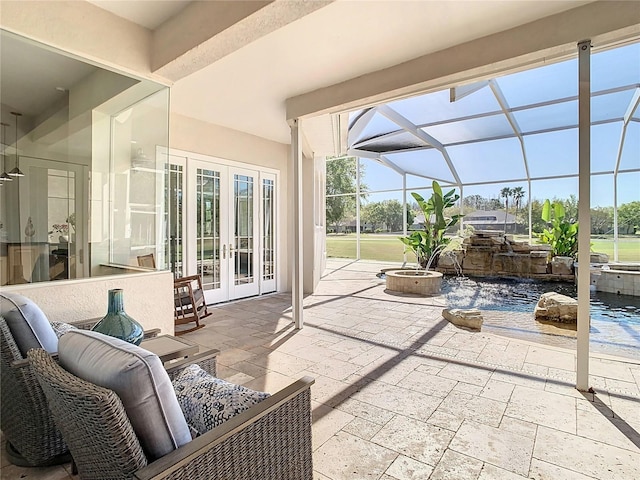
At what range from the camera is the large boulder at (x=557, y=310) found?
4929 millimetres

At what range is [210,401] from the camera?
1321mm

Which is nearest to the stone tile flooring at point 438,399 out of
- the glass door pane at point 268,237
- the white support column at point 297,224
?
the white support column at point 297,224

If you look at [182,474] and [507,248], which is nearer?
[182,474]

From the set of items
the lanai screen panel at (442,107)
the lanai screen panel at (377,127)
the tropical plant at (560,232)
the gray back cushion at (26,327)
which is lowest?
the gray back cushion at (26,327)

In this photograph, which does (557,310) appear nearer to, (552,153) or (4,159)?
(552,153)

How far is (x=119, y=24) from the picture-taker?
277cm

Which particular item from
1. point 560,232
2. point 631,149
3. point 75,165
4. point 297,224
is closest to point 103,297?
point 297,224

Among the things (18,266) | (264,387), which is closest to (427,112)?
(264,387)

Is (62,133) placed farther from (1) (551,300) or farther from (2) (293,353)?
(1) (551,300)

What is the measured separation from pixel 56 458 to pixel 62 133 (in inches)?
165

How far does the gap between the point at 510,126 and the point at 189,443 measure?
396 inches

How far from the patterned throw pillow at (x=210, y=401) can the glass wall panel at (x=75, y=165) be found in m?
2.07

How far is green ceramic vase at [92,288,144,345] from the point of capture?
1737mm

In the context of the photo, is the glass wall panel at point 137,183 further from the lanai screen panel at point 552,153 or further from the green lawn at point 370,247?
the lanai screen panel at point 552,153
